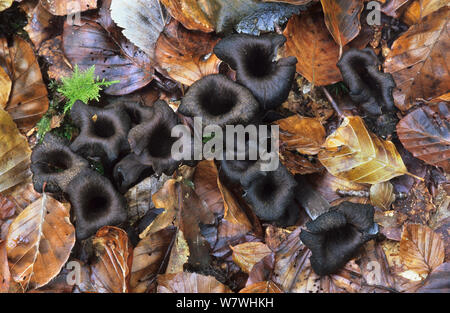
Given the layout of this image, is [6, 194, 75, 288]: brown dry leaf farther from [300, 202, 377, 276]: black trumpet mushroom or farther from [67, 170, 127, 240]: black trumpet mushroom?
[300, 202, 377, 276]: black trumpet mushroom

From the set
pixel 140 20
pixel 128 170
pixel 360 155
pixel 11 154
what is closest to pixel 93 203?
pixel 128 170

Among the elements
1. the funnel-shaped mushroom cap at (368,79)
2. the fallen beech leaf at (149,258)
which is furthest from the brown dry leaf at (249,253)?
the funnel-shaped mushroom cap at (368,79)

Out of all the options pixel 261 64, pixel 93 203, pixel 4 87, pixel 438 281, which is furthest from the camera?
pixel 4 87

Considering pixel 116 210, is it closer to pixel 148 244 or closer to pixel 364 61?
pixel 148 244

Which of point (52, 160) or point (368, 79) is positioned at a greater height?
point (368, 79)

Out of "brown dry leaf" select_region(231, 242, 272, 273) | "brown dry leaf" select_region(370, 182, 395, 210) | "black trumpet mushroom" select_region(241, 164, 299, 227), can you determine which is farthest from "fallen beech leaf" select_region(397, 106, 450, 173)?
"brown dry leaf" select_region(231, 242, 272, 273)

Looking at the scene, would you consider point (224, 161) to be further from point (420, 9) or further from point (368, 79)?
point (420, 9)
